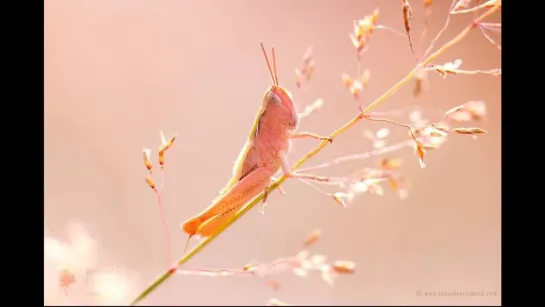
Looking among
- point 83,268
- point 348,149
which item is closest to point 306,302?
point 348,149

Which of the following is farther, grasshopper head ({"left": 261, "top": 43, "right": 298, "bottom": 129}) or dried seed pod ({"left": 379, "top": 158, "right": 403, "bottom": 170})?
grasshopper head ({"left": 261, "top": 43, "right": 298, "bottom": 129})

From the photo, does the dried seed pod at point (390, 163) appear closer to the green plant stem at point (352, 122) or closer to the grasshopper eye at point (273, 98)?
the green plant stem at point (352, 122)

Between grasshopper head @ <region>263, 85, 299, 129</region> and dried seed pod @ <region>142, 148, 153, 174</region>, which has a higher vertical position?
grasshopper head @ <region>263, 85, 299, 129</region>

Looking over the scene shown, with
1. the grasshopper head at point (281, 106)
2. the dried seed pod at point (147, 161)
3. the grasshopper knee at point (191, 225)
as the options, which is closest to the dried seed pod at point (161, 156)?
the dried seed pod at point (147, 161)

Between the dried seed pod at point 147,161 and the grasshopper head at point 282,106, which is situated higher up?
the grasshopper head at point 282,106

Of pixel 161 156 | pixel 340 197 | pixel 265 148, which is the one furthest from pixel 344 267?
pixel 265 148

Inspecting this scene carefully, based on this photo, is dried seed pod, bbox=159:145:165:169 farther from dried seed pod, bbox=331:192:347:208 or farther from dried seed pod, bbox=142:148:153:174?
dried seed pod, bbox=331:192:347:208

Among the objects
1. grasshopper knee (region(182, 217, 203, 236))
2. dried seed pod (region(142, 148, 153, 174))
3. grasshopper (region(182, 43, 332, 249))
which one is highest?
grasshopper (region(182, 43, 332, 249))

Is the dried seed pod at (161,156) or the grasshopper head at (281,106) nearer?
the dried seed pod at (161,156)

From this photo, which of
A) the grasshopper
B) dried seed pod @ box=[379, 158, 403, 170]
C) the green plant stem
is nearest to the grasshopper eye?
the grasshopper

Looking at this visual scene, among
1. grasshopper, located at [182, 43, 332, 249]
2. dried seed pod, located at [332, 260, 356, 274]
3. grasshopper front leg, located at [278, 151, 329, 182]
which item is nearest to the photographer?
dried seed pod, located at [332, 260, 356, 274]

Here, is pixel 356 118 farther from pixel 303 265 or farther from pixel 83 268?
pixel 83 268
